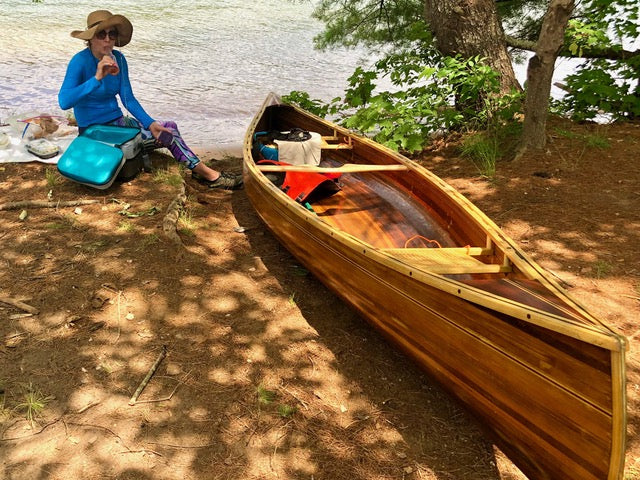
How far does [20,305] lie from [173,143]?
2.54 metres

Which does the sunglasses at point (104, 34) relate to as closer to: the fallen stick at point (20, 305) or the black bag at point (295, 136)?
the black bag at point (295, 136)

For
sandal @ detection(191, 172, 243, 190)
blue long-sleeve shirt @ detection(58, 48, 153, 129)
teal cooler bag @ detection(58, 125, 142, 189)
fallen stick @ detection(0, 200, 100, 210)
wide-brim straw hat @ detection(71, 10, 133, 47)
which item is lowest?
fallen stick @ detection(0, 200, 100, 210)

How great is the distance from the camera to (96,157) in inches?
198

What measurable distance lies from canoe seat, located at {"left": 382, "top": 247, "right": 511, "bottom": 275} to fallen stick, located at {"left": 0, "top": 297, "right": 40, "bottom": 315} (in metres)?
2.42

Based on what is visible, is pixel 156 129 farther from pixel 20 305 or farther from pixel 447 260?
pixel 447 260

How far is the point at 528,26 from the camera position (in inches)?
331

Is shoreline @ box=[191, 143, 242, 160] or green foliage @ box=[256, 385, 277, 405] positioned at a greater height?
shoreline @ box=[191, 143, 242, 160]

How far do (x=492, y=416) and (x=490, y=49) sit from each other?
5.81 m

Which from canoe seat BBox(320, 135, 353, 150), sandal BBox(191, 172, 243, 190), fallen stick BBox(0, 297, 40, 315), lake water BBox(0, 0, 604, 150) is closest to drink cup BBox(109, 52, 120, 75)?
sandal BBox(191, 172, 243, 190)

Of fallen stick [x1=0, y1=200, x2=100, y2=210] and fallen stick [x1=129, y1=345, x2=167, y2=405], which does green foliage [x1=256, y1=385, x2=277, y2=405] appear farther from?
fallen stick [x1=0, y1=200, x2=100, y2=210]

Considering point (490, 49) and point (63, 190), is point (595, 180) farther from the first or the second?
point (63, 190)

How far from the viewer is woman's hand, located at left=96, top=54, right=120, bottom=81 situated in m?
4.70

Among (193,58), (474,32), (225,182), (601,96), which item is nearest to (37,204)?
(225,182)

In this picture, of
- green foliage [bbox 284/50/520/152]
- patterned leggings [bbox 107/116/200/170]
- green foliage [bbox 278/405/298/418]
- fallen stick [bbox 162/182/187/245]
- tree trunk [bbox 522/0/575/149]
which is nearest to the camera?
green foliage [bbox 278/405/298/418]
